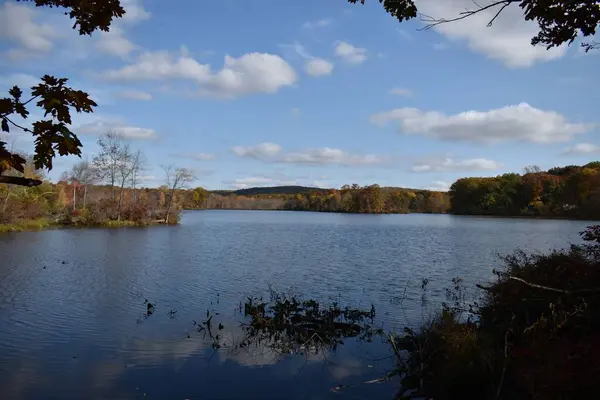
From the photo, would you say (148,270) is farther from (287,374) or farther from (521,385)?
(521,385)

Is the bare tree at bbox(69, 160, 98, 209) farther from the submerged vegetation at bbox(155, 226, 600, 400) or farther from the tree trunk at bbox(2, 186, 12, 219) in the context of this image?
the submerged vegetation at bbox(155, 226, 600, 400)

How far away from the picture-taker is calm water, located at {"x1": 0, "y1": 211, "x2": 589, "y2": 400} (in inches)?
296

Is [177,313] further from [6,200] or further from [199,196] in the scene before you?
[199,196]

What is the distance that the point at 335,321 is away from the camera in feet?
36.7

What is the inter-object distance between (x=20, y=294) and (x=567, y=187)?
9726cm

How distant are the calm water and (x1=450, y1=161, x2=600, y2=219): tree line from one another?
214 ft

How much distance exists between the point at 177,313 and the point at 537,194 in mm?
96783

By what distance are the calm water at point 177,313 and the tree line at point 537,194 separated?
65.3 m

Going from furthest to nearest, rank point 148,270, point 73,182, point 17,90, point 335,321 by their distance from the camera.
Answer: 1. point 73,182
2. point 148,270
3. point 335,321
4. point 17,90

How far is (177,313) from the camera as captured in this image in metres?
12.2

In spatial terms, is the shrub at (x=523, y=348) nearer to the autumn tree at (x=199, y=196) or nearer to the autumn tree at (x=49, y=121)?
the autumn tree at (x=49, y=121)

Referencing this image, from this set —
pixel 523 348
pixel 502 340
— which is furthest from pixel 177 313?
pixel 523 348

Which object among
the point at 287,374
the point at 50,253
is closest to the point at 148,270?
the point at 50,253

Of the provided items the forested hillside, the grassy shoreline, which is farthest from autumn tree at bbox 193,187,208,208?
the grassy shoreline
